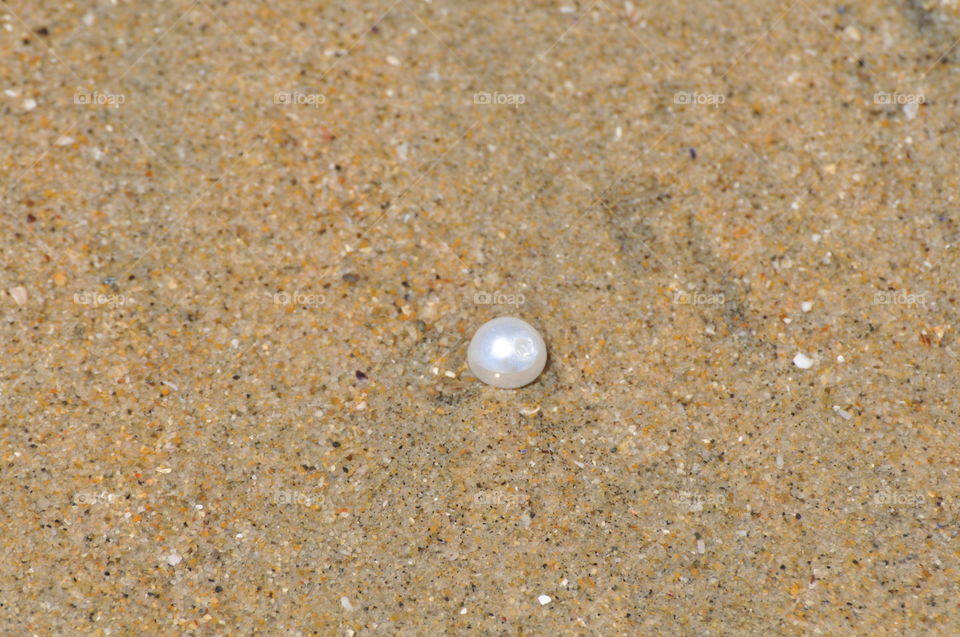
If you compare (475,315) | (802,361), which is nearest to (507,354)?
(475,315)

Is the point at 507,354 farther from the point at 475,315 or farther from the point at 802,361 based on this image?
the point at 802,361

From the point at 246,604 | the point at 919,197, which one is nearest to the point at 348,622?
the point at 246,604

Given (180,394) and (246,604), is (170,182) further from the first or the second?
(246,604)

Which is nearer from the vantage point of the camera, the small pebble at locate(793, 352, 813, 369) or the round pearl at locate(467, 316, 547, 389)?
the round pearl at locate(467, 316, 547, 389)

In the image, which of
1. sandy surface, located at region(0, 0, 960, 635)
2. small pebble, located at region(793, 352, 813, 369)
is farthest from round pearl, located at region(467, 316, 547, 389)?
small pebble, located at region(793, 352, 813, 369)

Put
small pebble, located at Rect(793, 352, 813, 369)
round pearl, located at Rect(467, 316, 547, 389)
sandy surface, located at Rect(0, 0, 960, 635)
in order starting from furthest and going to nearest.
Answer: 1. small pebble, located at Rect(793, 352, 813, 369)
2. round pearl, located at Rect(467, 316, 547, 389)
3. sandy surface, located at Rect(0, 0, 960, 635)

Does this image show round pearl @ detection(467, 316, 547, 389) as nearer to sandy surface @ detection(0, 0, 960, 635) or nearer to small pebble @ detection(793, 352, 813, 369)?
sandy surface @ detection(0, 0, 960, 635)
